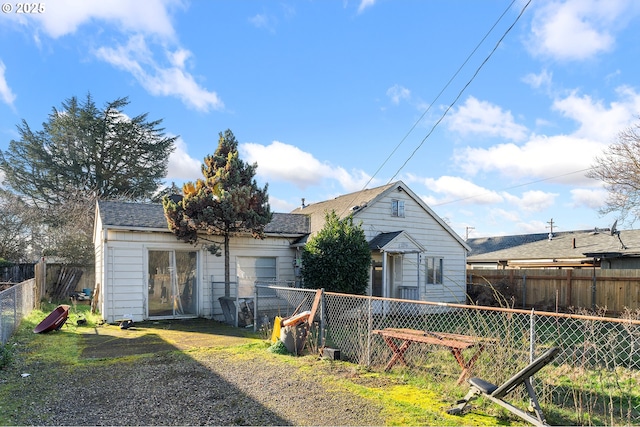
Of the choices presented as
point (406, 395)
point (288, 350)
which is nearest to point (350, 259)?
point (288, 350)

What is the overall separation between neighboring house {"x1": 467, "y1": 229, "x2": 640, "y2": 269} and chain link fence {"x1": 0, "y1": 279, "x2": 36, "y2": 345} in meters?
22.6

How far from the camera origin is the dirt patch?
29.9ft

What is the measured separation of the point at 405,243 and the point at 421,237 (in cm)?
193

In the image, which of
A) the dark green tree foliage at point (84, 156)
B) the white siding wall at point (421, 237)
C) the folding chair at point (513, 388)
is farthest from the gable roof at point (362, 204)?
the dark green tree foliage at point (84, 156)

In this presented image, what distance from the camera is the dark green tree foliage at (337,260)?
43.6ft

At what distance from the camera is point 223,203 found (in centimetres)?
1267

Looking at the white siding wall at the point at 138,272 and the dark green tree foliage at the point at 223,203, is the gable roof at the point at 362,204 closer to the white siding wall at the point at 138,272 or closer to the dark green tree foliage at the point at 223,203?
the dark green tree foliage at the point at 223,203

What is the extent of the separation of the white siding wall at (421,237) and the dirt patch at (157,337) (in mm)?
6672

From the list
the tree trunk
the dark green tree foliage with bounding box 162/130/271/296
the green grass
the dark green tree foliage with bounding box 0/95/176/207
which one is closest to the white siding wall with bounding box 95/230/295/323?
the tree trunk

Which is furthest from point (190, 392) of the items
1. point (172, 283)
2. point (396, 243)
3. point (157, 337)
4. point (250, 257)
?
point (396, 243)

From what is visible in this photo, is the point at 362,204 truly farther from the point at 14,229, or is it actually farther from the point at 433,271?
the point at 14,229

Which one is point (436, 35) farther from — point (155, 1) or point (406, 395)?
point (406, 395)

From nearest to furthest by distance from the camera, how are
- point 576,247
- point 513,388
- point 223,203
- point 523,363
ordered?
point 513,388 → point 523,363 → point 223,203 → point 576,247

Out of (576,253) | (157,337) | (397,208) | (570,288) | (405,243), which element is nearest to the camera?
(157,337)
